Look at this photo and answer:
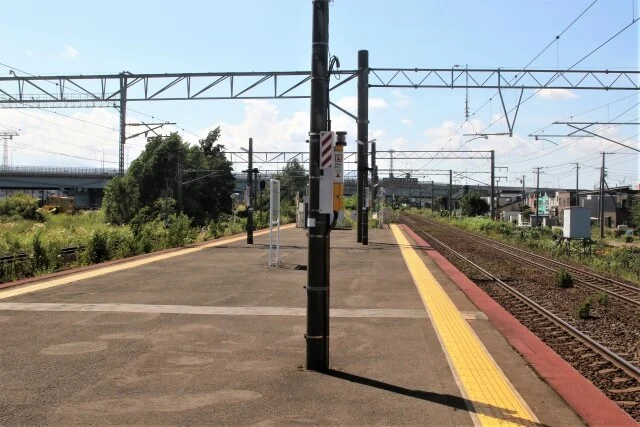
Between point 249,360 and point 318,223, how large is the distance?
1.71 meters

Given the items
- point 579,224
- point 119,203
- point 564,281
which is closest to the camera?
point 564,281

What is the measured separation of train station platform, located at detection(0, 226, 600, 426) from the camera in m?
4.76

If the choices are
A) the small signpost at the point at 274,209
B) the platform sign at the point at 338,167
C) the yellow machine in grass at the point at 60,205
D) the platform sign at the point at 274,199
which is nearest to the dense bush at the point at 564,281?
the small signpost at the point at 274,209

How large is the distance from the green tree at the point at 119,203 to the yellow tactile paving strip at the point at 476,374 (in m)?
49.6

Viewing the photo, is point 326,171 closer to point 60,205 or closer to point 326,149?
point 326,149

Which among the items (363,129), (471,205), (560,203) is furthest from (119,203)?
(560,203)

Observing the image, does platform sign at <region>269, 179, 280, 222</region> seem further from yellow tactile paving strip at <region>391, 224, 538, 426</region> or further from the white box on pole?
the white box on pole

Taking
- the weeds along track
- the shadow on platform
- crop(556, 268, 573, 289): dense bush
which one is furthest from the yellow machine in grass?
the shadow on platform

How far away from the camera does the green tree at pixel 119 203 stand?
55.2 metres

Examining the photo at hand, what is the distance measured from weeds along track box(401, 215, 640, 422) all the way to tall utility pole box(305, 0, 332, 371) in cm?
292

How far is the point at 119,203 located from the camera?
184 feet

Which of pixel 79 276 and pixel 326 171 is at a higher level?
pixel 326 171

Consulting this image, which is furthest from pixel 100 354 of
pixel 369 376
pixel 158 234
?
pixel 158 234

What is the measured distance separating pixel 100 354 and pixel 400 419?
3.53 metres
